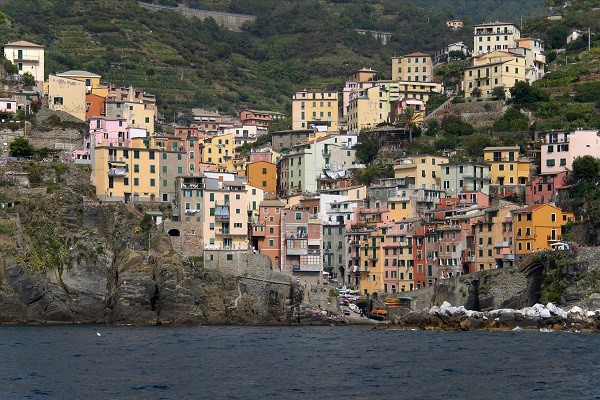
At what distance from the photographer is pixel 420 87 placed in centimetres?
14738

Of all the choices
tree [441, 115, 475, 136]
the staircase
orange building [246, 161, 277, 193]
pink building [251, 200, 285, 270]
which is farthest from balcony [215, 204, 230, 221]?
the staircase

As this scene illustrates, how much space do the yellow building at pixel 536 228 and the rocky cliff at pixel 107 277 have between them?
15964mm

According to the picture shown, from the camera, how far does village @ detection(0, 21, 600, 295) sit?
10950 cm

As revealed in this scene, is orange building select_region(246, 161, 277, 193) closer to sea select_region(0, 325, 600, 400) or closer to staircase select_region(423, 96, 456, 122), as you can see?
staircase select_region(423, 96, 456, 122)

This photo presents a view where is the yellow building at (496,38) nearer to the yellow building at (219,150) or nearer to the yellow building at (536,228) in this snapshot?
the yellow building at (219,150)

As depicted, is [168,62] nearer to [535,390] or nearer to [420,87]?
[420,87]

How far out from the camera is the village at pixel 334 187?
110 metres

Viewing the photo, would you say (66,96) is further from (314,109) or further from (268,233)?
(314,109)

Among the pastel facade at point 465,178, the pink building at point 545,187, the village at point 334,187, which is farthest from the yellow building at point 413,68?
the pink building at point 545,187

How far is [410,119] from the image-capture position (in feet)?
432

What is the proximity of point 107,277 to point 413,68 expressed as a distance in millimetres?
57019

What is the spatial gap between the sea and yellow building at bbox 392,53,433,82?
55.6 metres

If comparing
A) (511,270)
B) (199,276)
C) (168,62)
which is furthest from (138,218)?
(168,62)

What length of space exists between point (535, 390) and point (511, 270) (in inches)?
1405
